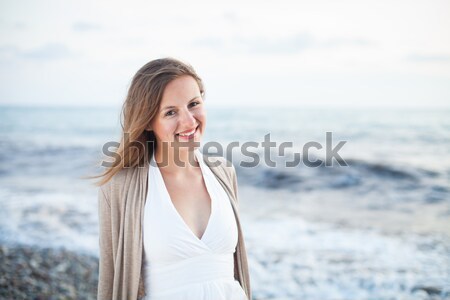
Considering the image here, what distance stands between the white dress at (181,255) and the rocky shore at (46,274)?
9.56ft

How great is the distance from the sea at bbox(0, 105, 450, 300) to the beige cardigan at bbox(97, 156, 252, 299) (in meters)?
0.66

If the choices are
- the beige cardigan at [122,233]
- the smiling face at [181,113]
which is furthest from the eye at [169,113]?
the beige cardigan at [122,233]

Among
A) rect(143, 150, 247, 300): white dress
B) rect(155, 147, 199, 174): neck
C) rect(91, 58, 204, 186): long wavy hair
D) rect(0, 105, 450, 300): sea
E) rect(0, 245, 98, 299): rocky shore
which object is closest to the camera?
rect(143, 150, 247, 300): white dress

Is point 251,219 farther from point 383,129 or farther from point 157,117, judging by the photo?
point 383,129

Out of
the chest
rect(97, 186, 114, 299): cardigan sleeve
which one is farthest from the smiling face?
rect(97, 186, 114, 299): cardigan sleeve

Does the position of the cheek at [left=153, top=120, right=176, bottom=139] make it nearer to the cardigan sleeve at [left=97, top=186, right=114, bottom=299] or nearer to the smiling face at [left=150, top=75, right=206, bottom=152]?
the smiling face at [left=150, top=75, right=206, bottom=152]

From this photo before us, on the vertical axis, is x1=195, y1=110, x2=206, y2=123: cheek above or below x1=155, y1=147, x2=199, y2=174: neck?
above

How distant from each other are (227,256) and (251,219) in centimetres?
592

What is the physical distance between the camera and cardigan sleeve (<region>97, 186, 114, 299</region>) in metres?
2.44

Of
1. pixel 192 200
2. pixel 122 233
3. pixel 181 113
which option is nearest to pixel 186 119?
pixel 181 113

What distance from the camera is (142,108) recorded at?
98.1 inches

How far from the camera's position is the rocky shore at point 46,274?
4.80 m

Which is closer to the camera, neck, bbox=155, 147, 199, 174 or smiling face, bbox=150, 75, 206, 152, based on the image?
smiling face, bbox=150, 75, 206, 152

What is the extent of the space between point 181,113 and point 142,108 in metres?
0.23
